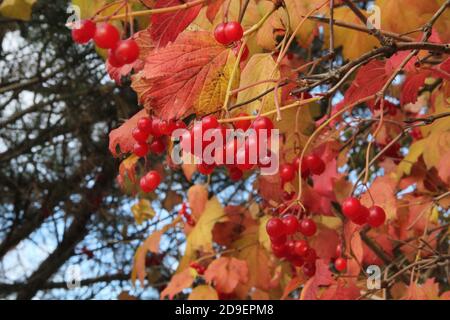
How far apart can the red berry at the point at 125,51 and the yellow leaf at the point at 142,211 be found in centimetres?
179

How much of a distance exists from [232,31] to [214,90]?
0.08 metres

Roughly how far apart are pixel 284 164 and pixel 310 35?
304 mm

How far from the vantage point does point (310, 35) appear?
4.14ft

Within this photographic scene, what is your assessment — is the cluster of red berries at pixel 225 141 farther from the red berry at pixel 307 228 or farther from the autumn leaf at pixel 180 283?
the autumn leaf at pixel 180 283

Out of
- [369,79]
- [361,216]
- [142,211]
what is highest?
[142,211]

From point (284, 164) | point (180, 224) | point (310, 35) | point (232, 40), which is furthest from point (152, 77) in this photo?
point (180, 224)

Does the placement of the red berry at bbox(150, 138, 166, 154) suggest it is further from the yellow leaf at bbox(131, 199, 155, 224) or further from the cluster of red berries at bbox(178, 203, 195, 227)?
the yellow leaf at bbox(131, 199, 155, 224)

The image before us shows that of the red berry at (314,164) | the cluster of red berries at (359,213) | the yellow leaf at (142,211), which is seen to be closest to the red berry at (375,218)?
the cluster of red berries at (359,213)

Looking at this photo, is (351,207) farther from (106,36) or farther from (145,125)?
(106,36)

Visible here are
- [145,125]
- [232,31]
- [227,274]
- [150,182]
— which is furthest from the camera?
[227,274]

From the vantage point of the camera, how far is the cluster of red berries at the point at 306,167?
1078mm

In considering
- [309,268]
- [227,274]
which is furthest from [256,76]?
[227,274]

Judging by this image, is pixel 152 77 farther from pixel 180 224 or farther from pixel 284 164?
pixel 180 224

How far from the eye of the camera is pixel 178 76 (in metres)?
0.74
